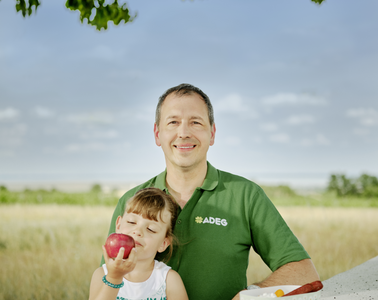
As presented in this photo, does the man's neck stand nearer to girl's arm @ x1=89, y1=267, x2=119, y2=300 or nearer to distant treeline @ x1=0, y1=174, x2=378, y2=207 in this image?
girl's arm @ x1=89, y1=267, x2=119, y2=300

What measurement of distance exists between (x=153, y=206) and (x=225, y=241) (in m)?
0.74

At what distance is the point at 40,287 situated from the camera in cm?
649

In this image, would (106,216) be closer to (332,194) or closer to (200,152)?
(200,152)

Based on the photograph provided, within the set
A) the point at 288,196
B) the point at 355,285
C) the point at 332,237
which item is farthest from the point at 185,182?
the point at 288,196

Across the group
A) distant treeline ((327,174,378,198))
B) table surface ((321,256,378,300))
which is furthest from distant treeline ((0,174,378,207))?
table surface ((321,256,378,300))

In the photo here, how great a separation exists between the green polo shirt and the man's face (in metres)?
0.33

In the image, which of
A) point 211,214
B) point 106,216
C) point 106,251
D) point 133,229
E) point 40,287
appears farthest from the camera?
point 106,216

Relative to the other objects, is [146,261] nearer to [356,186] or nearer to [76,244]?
[76,244]

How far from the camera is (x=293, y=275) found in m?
3.27

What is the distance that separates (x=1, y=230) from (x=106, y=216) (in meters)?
2.48

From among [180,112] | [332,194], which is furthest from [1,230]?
[332,194]

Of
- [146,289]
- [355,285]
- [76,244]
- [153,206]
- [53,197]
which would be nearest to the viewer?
[146,289]

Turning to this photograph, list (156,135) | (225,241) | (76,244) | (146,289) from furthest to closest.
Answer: (76,244)
(156,135)
(225,241)
(146,289)

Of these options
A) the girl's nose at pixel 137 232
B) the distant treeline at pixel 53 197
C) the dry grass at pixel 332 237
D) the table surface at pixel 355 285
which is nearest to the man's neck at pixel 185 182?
the girl's nose at pixel 137 232
